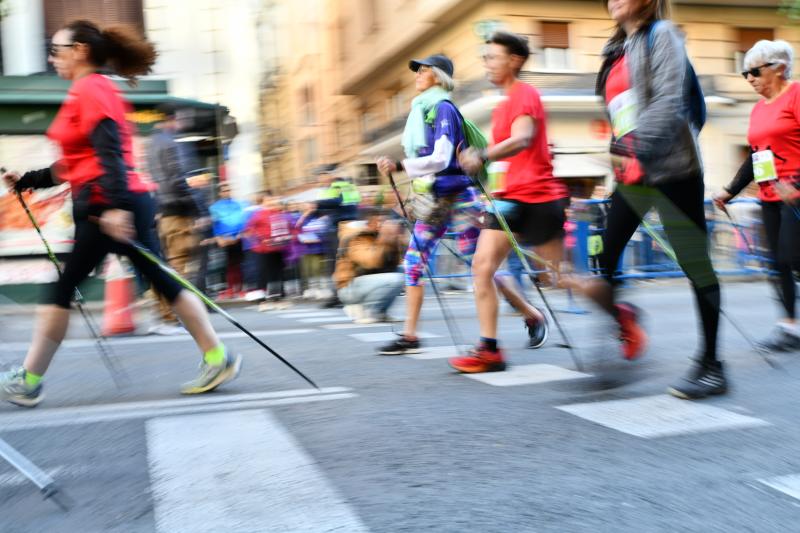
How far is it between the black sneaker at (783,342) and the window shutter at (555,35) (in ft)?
64.4

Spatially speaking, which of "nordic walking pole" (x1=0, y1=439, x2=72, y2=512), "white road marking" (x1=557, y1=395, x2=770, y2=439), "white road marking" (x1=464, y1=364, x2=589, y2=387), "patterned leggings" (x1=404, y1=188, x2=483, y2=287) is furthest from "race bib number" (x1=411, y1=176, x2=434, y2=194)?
"nordic walking pole" (x1=0, y1=439, x2=72, y2=512)

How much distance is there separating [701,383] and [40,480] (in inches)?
107

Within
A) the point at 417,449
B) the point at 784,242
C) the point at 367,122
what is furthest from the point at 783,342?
the point at 367,122

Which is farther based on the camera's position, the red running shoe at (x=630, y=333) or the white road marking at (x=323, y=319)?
the white road marking at (x=323, y=319)

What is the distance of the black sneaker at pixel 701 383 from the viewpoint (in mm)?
3900

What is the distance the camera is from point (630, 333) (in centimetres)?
411

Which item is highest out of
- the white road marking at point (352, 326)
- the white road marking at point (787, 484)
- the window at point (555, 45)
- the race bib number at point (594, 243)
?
the window at point (555, 45)

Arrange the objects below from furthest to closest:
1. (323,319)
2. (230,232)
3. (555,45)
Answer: (555,45) → (230,232) → (323,319)

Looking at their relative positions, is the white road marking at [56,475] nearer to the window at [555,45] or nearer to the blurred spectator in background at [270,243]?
the blurred spectator in background at [270,243]

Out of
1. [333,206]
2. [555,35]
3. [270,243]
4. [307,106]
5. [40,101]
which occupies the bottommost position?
[270,243]

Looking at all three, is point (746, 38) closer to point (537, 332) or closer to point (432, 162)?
point (537, 332)

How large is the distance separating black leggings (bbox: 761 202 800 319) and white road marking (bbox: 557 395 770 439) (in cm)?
200

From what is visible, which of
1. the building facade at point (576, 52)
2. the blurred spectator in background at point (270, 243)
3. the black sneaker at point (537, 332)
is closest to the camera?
the black sneaker at point (537, 332)

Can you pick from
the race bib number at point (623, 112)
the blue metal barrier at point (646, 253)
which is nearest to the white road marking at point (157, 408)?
the race bib number at point (623, 112)
